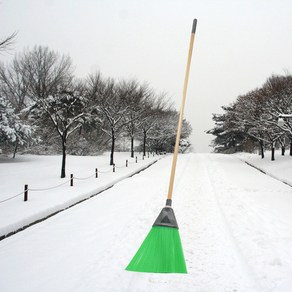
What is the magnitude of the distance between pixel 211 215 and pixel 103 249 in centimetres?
379

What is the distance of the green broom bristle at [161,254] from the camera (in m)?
3.38

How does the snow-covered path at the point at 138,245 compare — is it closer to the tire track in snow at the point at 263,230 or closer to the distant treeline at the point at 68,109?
the tire track in snow at the point at 263,230

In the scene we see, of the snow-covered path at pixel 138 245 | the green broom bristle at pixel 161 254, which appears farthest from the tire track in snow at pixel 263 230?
the green broom bristle at pixel 161 254

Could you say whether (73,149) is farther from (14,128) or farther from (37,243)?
(37,243)

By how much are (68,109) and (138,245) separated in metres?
12.7

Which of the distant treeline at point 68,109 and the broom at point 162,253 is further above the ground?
the distant treeline at point 68,109

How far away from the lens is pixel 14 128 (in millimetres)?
21047

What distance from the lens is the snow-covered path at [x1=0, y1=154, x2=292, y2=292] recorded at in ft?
12.5

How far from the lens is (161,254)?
3.48m

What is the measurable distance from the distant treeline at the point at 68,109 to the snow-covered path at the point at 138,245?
32.7ft

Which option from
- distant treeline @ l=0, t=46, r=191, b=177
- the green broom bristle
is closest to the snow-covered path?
the green broom bristle

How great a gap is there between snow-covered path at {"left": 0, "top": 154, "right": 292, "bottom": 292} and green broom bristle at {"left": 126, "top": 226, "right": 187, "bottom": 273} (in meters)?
0.47

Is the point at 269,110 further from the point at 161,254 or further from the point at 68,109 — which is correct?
the point at 161,254

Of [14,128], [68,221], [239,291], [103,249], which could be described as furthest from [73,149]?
[239,291]
